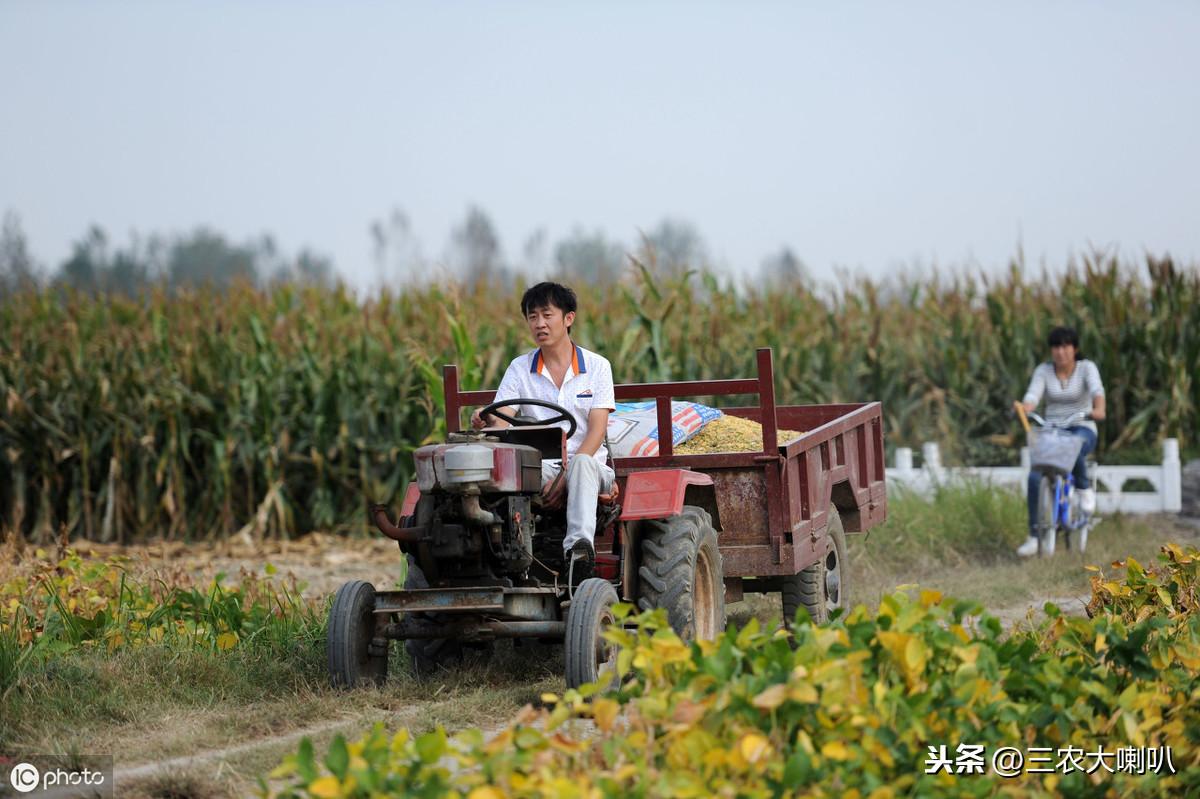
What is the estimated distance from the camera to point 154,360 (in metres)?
13.6

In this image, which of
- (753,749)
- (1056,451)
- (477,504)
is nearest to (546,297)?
(477,504)

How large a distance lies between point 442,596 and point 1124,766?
2760 millimetres

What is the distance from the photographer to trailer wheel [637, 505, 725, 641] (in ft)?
19.2

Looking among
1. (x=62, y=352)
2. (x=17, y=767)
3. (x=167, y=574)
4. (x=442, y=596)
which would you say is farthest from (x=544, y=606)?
(x=62, y=352)

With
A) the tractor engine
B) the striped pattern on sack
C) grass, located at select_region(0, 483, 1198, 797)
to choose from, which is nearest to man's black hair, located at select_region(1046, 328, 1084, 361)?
the striped pattern on sack

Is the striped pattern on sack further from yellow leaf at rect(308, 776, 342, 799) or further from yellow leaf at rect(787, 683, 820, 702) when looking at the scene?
yellow leaf at rect(308, 776, 342, 799)

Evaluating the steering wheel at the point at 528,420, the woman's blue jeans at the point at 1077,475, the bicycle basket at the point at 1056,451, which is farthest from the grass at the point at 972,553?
the steering wheel at the point at 528,420

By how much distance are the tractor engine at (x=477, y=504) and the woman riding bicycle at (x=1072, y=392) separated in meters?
6.14

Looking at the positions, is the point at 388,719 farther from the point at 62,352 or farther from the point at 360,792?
the point at 62,352

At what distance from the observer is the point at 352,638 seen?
18.8ft

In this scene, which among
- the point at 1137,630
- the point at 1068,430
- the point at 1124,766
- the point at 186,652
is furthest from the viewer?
the point at 1068,430

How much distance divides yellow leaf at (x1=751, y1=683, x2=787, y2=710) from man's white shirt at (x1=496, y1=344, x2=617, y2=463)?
2580 mm

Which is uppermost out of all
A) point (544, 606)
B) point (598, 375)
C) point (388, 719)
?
point (598, 375)

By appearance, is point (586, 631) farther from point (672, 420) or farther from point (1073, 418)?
point (1073, 418)
